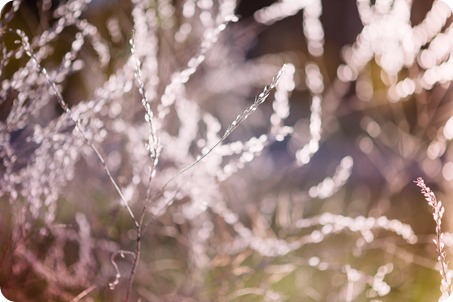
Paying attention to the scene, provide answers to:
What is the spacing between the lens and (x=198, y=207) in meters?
1.25

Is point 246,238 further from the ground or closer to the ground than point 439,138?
further from the ground

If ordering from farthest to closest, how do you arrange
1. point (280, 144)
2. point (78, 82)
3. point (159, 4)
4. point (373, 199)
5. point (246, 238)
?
1. point (280, 144)
2. point (373, 199)
3. point (78, 82)
4. point (159, 4)
5. point (246, 238)

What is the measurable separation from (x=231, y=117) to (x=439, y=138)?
2.25 ft

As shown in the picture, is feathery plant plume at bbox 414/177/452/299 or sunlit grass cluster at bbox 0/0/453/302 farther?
sunlit grass cluster at bbox 0/0/453/302

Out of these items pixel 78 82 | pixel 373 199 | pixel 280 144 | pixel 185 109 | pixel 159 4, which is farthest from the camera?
pixel 280 144

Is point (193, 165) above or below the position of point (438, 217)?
above

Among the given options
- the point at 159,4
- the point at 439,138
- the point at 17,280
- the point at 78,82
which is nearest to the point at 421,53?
the point at 439,138

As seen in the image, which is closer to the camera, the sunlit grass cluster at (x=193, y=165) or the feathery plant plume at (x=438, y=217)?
the feathery plant plume at (x=438, y=217)

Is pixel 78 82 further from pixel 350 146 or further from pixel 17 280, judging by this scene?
pixel 350 146

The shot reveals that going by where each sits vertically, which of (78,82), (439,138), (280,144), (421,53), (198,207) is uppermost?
(78,82)

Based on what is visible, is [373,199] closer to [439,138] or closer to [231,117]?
[439,138]

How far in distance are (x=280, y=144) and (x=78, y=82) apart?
0.84 metres

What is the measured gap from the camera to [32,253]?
1217mm

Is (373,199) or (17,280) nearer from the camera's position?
(17,280)
